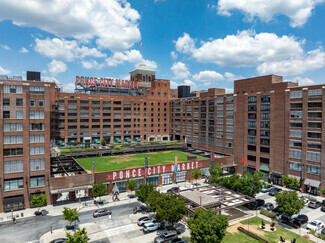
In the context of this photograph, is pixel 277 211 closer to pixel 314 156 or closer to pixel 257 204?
pixel 257 204

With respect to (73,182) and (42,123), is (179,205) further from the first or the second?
(42,123)

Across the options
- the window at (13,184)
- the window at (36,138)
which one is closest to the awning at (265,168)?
the window at (36,138)

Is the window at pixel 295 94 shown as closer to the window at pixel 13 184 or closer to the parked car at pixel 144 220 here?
the parked car at pixel 144 220

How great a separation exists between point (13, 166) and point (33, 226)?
1582cm

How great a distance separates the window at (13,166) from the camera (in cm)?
5156

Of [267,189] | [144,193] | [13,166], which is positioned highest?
[13,166]

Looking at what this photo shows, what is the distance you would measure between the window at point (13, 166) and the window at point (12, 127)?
284 inches

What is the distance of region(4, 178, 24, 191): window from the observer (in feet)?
169

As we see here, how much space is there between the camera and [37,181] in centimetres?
5412

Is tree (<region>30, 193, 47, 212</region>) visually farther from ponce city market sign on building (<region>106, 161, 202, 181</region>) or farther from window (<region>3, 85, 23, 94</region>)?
window (<region>3, 85, 23, 94</region>)

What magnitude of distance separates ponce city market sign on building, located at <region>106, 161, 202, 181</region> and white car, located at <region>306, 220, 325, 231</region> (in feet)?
118

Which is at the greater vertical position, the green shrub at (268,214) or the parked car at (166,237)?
the parked car at (166,237)

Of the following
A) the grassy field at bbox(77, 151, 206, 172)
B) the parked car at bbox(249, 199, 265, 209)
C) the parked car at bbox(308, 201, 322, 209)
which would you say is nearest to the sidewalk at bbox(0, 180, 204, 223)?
the grassy field at bbox(77, 151, 206, 172)

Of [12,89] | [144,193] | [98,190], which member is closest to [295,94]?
[144,193]
